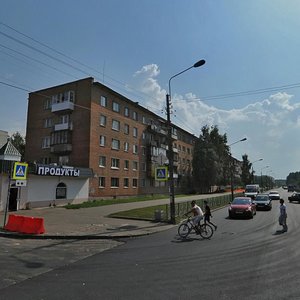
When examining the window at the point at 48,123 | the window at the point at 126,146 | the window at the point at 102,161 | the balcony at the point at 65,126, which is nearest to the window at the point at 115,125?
the window at the point at 126,146

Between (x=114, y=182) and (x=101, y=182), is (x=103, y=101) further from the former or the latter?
(x=114, y=182)

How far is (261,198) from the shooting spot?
32.9 meters

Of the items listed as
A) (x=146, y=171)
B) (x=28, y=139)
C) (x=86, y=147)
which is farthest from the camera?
(x=146, y=171)

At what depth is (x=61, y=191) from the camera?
32.6 meters

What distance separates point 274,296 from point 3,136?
3523 cm

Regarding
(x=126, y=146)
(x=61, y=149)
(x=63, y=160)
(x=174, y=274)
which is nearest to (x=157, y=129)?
(x=126, y=146)

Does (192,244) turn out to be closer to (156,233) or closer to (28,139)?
(156,233)

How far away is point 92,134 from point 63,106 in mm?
5191

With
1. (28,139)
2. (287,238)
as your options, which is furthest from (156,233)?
(28,139)

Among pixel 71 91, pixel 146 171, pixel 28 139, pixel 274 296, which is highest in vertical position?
pixel 71 91

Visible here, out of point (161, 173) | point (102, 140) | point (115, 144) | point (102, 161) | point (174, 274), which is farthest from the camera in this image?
point (115, 144)

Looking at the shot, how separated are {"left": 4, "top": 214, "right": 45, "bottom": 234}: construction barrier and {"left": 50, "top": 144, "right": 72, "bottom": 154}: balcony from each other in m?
26.1

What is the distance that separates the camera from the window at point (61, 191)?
32.0 m

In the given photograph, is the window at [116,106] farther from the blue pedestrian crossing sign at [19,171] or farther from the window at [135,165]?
the blue pedestrian crossing sign at [19,171]
